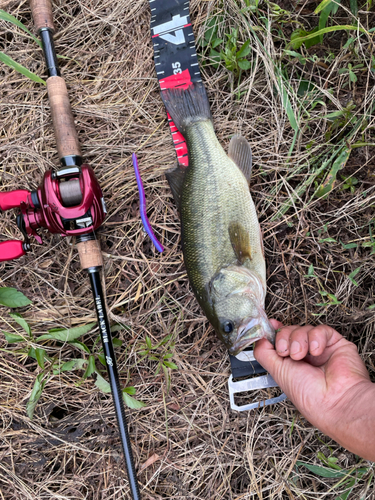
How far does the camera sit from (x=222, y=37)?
284 cm

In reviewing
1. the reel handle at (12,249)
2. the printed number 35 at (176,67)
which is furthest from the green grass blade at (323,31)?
the reel handle at (12,249)

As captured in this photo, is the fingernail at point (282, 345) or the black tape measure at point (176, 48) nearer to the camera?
the fingernail at point (282, 345)

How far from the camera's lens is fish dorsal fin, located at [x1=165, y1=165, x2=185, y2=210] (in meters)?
2.78

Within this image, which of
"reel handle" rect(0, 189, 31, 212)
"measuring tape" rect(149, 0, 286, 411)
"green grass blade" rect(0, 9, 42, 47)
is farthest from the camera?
"measuring tape" rect(149, 0, 286, 411)

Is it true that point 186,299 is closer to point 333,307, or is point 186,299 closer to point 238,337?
point 238,337

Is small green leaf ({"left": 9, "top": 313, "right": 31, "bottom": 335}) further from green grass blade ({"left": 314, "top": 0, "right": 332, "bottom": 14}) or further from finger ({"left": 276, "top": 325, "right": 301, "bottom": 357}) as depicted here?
green grass blade ({"left": 314, "top": 0, "right": 332, "bottom": 14})

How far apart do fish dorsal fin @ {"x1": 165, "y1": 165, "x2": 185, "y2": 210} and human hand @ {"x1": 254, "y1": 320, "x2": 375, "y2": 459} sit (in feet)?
4.28

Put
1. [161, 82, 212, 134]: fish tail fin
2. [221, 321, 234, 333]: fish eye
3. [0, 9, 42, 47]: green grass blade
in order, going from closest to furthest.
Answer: [221, 321, 234, 333]: fish eye < [0, 9, 42, 47]: green grass blade < [161, 82, 212, 134]: fish tail fin

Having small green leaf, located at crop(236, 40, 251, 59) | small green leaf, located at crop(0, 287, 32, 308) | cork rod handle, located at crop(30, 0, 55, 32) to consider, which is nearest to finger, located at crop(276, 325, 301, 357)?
small green leaf, located at crop(0, 287, 32, 308)

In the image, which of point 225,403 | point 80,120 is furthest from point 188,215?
point 225,403

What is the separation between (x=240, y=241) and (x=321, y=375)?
1.05m

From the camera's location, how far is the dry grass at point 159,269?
9.09 feet

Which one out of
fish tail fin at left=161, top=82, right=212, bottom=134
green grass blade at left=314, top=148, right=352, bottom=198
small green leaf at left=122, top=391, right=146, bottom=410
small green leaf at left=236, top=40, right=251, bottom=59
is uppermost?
small green leaf at left=236, top=40, right=251, bottom=59

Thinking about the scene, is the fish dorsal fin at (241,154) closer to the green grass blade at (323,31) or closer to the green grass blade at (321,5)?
the green grass blade at (323,31)
